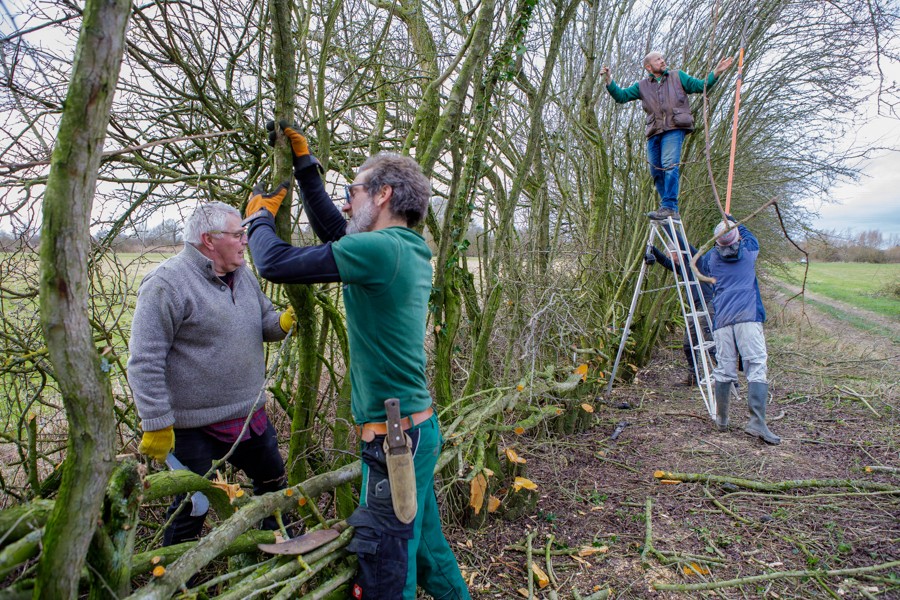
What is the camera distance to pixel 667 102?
5.46 meters

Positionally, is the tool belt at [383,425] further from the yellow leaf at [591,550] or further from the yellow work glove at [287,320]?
the yellow leaf at [591,550]

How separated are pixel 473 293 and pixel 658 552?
1.98 m

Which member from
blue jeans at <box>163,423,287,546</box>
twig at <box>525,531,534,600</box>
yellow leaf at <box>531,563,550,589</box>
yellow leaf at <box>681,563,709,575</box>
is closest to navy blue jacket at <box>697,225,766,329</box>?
yellow leaf at <box>681,563,709,575</box>

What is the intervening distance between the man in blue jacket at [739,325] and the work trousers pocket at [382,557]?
4.10m

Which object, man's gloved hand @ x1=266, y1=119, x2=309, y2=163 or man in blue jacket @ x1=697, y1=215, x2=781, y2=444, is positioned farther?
man in blue jacket @ x1=697, y1=215, x2=781, y2=444

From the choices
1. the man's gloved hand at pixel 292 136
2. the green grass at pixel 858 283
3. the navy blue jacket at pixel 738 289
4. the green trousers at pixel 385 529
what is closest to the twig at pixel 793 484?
the navy blue jacket at pixel 738 289

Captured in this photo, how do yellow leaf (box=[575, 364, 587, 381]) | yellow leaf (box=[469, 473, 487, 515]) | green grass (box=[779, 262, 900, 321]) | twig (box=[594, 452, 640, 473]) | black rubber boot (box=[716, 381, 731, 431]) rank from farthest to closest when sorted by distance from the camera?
green grass (box=[779, 262, 900, 321])
black rubber boot (box=[716, 381, 731, 431])
yellow leaf (box=[575, 364, 587, 381])
twig (box=[594, 452, 640, 473])
yellow leaf (box=[469, 473, 487, 515])

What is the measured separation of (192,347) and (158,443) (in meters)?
0.43

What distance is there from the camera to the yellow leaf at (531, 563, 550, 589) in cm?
284

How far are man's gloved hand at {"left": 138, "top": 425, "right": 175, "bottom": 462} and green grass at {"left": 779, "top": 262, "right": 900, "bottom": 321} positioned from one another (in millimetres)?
16094

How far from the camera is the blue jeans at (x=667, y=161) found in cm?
556

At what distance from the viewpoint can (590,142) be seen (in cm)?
665

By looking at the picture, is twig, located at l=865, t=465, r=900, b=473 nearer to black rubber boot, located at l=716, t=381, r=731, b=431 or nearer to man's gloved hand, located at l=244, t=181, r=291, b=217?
black rubber boot, located at l=716, t=381, r=731, b=431

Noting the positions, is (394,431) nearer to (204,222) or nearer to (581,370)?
(204,222)
